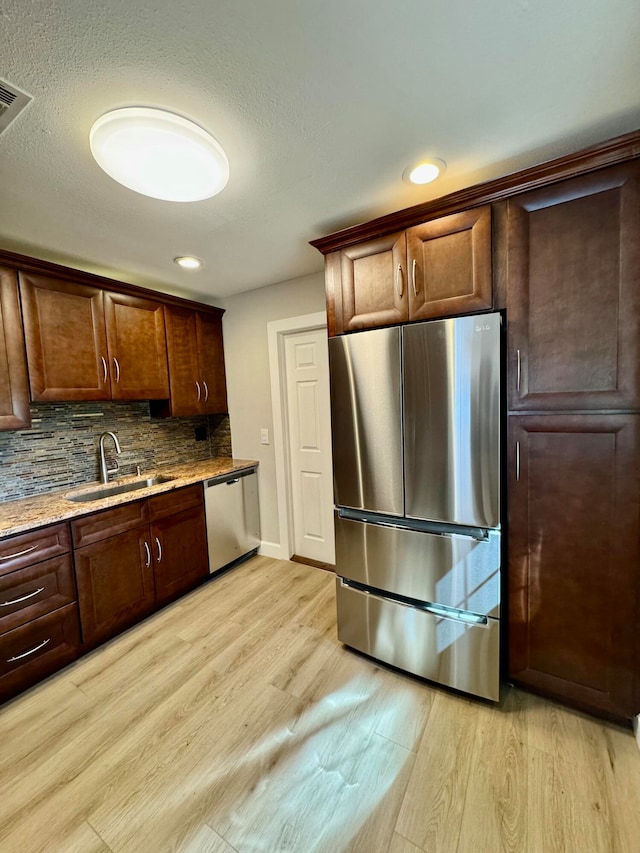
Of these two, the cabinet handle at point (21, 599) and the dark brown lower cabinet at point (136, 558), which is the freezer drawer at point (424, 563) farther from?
the cabinet handle at point (21, 599)

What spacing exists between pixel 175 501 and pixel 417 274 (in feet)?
6.91

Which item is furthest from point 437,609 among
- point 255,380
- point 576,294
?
point 255,380

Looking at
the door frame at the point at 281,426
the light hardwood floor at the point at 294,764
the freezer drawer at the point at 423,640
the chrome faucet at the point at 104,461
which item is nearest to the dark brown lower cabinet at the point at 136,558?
the light hardwood floor at the point at 294,764

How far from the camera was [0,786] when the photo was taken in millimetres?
1268

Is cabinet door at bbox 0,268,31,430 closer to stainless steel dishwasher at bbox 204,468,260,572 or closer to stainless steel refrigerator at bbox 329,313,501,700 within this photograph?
stainless steel dishwasher at bbox 204,468,260,572

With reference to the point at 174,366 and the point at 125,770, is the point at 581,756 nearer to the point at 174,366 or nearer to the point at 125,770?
the point at 125,770

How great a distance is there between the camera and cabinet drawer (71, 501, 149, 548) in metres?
1.83

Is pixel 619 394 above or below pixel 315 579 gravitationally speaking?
above

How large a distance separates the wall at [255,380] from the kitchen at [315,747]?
719 millimetres

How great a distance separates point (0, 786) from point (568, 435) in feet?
8.66

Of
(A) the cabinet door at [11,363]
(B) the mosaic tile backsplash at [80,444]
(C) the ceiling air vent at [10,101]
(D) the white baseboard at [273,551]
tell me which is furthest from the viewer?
(D) the white baseboard at [273,551]

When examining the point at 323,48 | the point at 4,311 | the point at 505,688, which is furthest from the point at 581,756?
the point at 4,311

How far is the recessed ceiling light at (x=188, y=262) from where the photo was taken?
2232 mm

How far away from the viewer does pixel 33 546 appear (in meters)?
1.65
